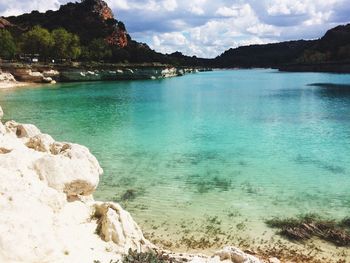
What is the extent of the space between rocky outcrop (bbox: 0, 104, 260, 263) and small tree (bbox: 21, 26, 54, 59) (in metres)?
128

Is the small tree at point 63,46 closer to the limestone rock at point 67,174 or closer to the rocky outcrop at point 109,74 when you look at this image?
the rocky outcrop at point 109,74

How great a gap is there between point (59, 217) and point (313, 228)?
9.47m

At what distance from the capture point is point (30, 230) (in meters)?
10.0

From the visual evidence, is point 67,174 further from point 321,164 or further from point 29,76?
point 29,76

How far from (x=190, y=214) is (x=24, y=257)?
920 cm

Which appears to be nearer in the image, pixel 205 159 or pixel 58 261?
pixel 58 261

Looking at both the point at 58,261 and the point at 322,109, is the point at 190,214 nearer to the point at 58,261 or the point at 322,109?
the point at 58,261

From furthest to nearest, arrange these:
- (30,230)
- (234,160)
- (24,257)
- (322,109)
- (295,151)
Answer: (322,109), (295,151), (234,160), (30,230), (24,257)

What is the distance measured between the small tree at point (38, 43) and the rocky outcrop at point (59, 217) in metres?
128

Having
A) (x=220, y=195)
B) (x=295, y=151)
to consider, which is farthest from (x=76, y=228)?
(x=295, y=151)

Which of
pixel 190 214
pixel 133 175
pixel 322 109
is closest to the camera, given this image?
pixel 190 214

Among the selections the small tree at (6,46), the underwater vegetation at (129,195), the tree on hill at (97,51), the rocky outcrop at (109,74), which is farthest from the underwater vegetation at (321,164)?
the tree on hill at (97,51)

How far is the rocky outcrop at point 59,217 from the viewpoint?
32.3 feet

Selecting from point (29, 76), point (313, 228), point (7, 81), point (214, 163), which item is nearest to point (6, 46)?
point (29, 76)
